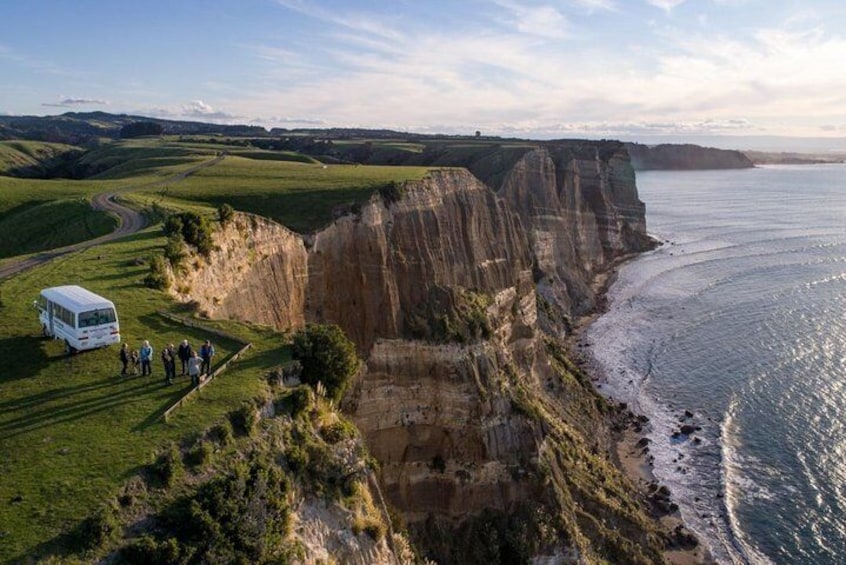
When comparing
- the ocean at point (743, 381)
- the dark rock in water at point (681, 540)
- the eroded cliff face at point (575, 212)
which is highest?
the eroded cliff face at point (575, 212)

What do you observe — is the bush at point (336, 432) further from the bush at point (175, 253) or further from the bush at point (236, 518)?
the bush at point (175, 253)

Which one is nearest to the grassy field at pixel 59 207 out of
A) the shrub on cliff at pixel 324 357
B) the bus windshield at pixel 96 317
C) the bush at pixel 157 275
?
the bush at pixel 157 275

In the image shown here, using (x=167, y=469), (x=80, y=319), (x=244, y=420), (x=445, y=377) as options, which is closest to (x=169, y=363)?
(x=80, y=319)

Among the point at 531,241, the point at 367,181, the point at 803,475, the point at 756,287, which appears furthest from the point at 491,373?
the point at 756,287

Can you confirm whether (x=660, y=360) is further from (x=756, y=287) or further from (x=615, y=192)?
(x=615, y=192)

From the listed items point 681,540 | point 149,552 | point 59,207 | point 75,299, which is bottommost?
point 681,540

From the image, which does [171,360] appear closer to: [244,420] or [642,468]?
[244,420]
